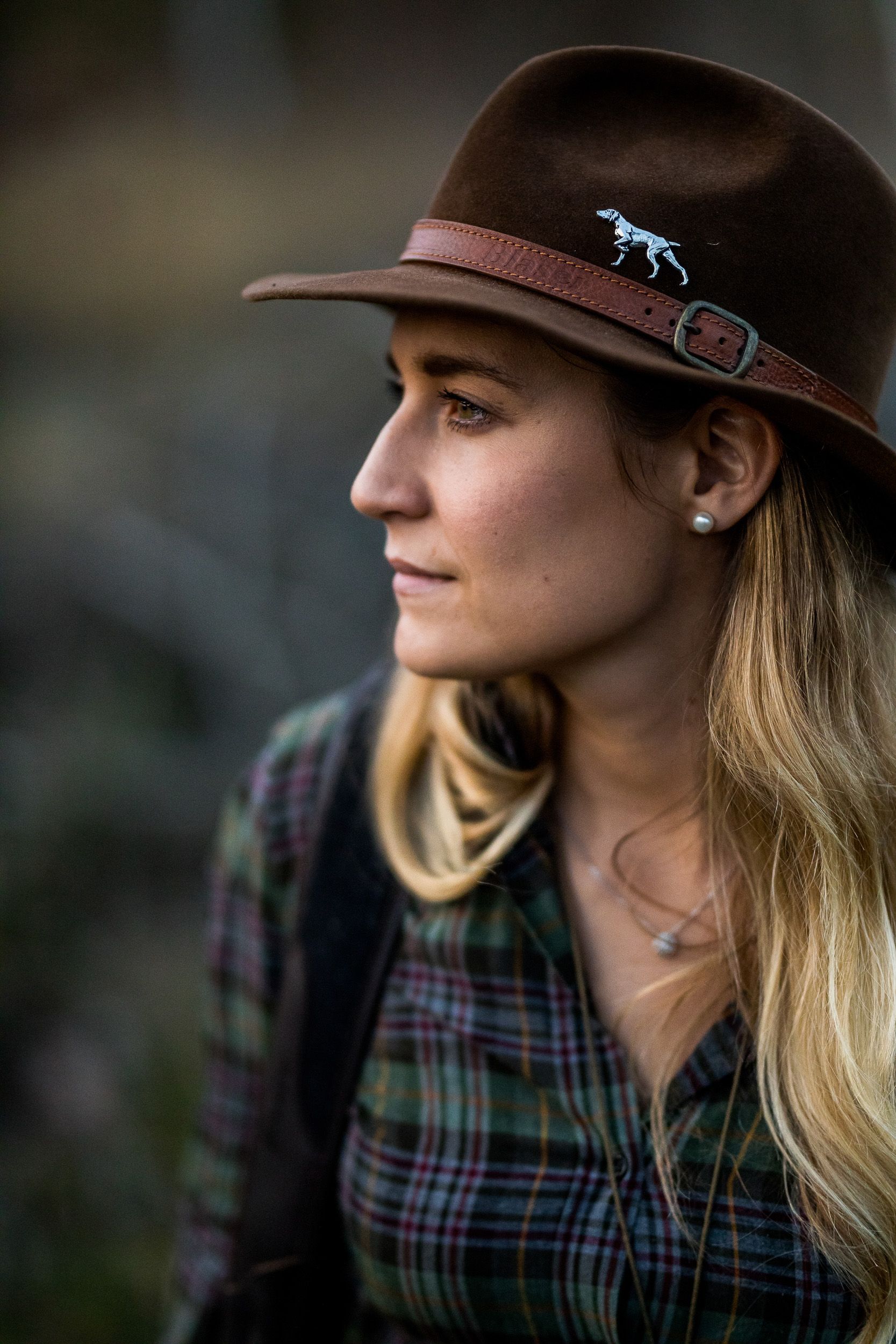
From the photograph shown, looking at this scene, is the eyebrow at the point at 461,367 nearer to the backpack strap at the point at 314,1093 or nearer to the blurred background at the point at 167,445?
the backpack strap at the point at 314,1093

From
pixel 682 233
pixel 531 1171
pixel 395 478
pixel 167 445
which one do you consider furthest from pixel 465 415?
pixel 167 445

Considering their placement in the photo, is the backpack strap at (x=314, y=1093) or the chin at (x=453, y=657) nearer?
the chin at (x=453, y=657)

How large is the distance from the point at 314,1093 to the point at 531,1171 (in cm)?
39

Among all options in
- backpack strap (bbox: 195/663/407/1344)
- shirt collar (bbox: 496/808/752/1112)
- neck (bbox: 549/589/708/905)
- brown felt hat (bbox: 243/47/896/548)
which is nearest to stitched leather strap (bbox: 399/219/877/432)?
brown felt hat (bbox: 243/47/896/548)

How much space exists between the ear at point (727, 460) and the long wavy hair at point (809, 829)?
0.02m

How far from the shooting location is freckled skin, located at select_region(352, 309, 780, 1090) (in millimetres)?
1386

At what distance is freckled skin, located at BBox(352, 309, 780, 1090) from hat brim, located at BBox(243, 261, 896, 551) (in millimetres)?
66

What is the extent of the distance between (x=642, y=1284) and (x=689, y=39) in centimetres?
356

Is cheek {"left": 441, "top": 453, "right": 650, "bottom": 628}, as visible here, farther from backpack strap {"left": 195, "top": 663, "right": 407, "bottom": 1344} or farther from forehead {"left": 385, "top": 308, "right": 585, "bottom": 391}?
backpack strap {"left": 195, "top": 663, "right": 407, "bottom": 1344}

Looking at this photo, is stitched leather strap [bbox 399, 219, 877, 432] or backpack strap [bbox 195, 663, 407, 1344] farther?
backpack strap [bbox 195, 663, 407, 1344]

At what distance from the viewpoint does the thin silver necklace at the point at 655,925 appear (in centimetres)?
162

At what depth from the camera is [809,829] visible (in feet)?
4.85

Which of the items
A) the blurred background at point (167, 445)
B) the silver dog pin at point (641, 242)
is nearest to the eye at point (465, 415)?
the silver dog pin at point (641, 242)

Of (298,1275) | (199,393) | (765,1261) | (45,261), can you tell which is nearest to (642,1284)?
(765,1261)
